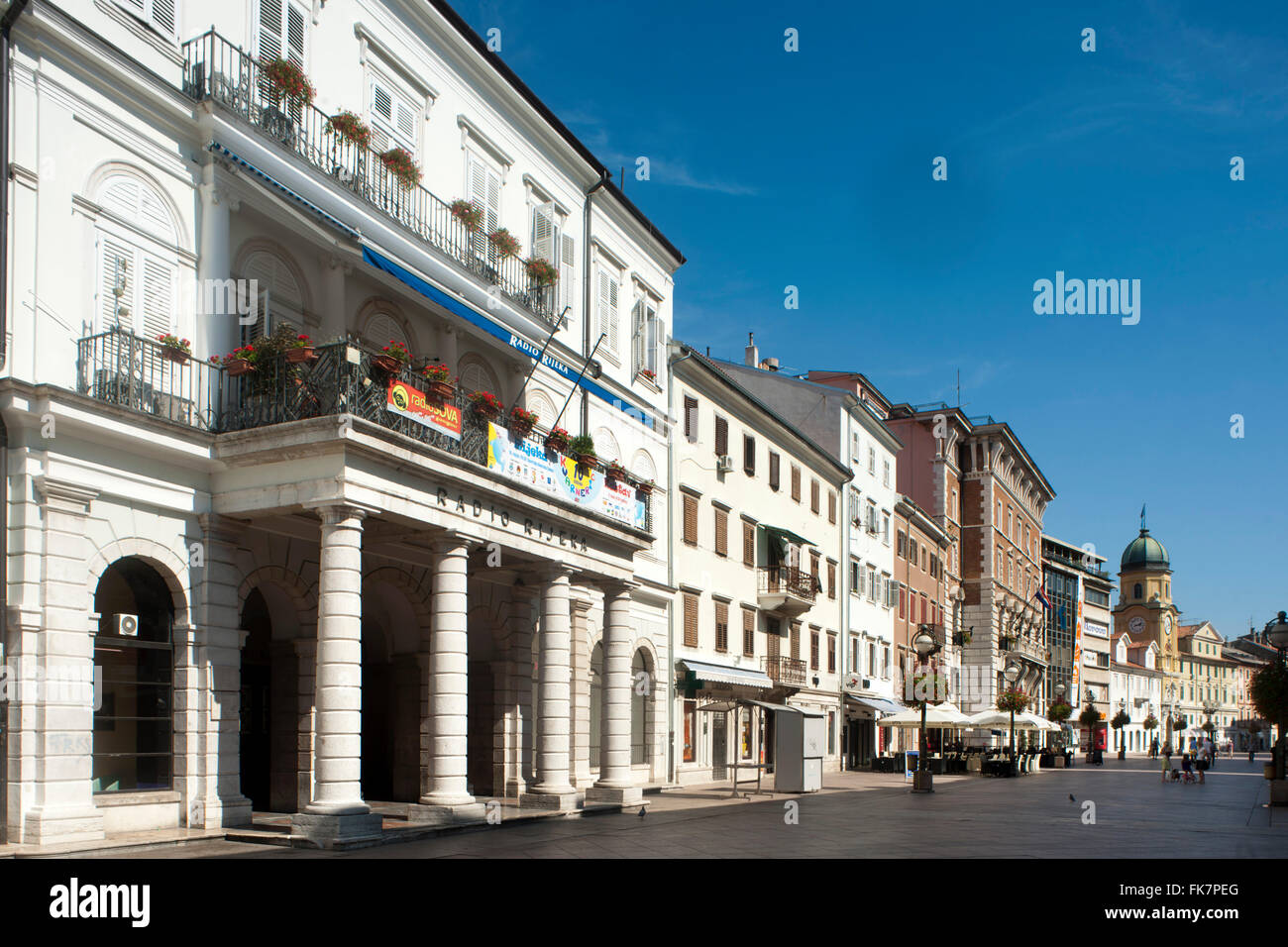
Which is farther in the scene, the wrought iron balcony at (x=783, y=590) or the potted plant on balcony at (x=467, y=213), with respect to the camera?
the wrought iron balcony at (x=783, y=590)

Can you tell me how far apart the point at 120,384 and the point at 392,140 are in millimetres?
7785

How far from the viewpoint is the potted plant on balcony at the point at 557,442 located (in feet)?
75.3

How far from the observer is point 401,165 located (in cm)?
2128

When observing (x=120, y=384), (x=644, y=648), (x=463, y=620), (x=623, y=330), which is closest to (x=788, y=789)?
(x=644, y=648)

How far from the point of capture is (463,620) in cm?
1977

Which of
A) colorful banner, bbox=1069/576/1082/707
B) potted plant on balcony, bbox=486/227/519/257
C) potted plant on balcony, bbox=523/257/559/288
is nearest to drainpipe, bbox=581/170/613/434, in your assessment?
potted plant on balcony, bbox=523/257/559/288

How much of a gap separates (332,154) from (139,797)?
10376 millimetres

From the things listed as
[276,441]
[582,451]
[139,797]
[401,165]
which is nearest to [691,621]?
[582,451]

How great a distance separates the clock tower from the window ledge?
162160 millimetres

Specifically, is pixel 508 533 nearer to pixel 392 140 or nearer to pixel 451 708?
pixel 451 708

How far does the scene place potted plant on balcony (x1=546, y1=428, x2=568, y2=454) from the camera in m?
23.0

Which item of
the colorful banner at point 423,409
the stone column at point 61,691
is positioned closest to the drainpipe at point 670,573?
the colorful banner at point 423,409

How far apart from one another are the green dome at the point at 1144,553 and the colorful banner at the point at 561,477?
16016 centimetres

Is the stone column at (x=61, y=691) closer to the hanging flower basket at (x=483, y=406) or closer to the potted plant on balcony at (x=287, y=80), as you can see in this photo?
the hanging flower basket at (x=483, y=406)
